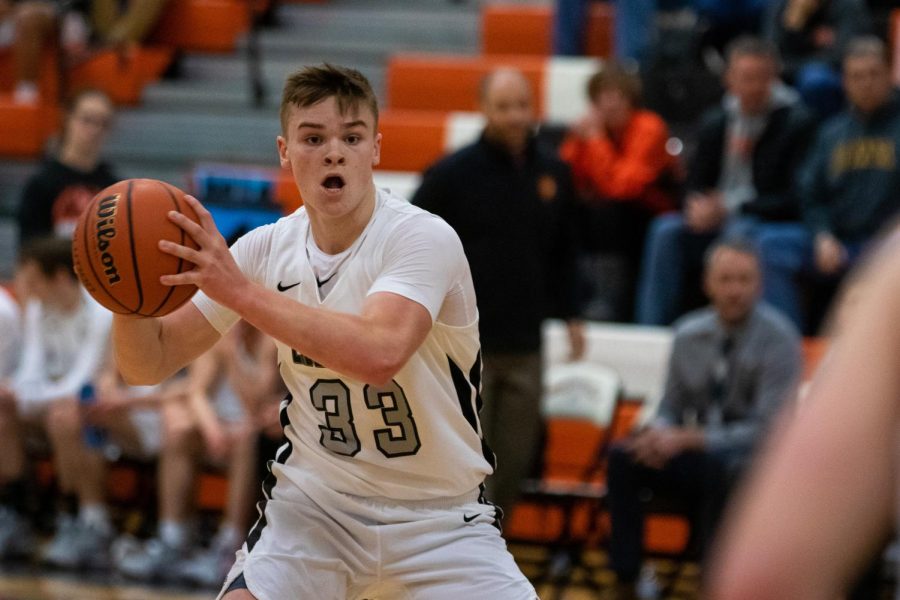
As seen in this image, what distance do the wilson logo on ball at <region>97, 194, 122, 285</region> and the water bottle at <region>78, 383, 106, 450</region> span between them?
442 centimetres

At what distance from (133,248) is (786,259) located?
15.9 ft

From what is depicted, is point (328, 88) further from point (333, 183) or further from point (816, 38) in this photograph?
point (816, 38)

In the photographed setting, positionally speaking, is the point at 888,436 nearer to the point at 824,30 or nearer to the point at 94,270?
the point at 94,270

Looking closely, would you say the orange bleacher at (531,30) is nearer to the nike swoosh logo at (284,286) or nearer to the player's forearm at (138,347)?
the nike swoosh logo at (284,286)

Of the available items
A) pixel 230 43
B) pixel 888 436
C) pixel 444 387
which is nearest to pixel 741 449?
pixel 444 387

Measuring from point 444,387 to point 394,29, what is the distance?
7587mm

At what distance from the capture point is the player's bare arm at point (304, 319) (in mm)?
2873

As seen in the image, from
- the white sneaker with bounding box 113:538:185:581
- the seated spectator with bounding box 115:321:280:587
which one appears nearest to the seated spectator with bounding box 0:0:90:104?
the seated spectator with bounding box 115:321:280:587

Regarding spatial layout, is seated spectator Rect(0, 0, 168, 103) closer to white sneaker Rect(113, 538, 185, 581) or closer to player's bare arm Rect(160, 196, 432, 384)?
white sneaker Rect(113, 538, 185, 581)

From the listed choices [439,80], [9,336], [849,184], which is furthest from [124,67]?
[849,184]

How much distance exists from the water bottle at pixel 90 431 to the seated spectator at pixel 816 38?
428 centimetres

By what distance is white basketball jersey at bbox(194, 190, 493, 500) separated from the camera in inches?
A: 128

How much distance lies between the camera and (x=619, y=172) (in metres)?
7.71

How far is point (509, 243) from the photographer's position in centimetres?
618
